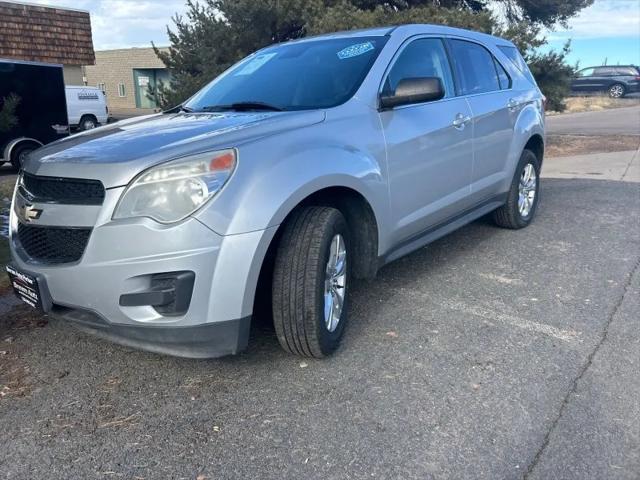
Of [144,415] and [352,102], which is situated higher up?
[352,102]

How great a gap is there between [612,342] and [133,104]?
40.1m

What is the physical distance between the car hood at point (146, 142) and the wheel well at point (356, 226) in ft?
1.41

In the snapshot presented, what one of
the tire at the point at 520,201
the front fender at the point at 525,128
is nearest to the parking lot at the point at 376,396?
the tire at the point at 520,201

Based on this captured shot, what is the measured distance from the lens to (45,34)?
855 inches

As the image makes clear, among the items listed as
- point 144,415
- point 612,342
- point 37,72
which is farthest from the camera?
point 37,72

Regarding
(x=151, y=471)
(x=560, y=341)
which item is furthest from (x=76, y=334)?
(x=560, y=341)

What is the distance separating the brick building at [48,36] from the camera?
2056 centimetres

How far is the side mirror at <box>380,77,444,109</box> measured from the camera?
3.83 m

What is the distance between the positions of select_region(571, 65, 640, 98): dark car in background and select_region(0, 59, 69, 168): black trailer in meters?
28.2

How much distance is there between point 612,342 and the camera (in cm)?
362

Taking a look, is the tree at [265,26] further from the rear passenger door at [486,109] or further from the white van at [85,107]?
the white van at [85,107]

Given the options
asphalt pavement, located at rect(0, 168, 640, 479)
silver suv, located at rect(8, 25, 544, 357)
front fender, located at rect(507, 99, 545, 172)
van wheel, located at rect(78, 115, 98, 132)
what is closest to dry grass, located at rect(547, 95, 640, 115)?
van wheel, located at rect(78, 115, 98, 132)

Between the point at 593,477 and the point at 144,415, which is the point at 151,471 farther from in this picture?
the point at 593,477

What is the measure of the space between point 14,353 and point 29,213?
1005 mm
